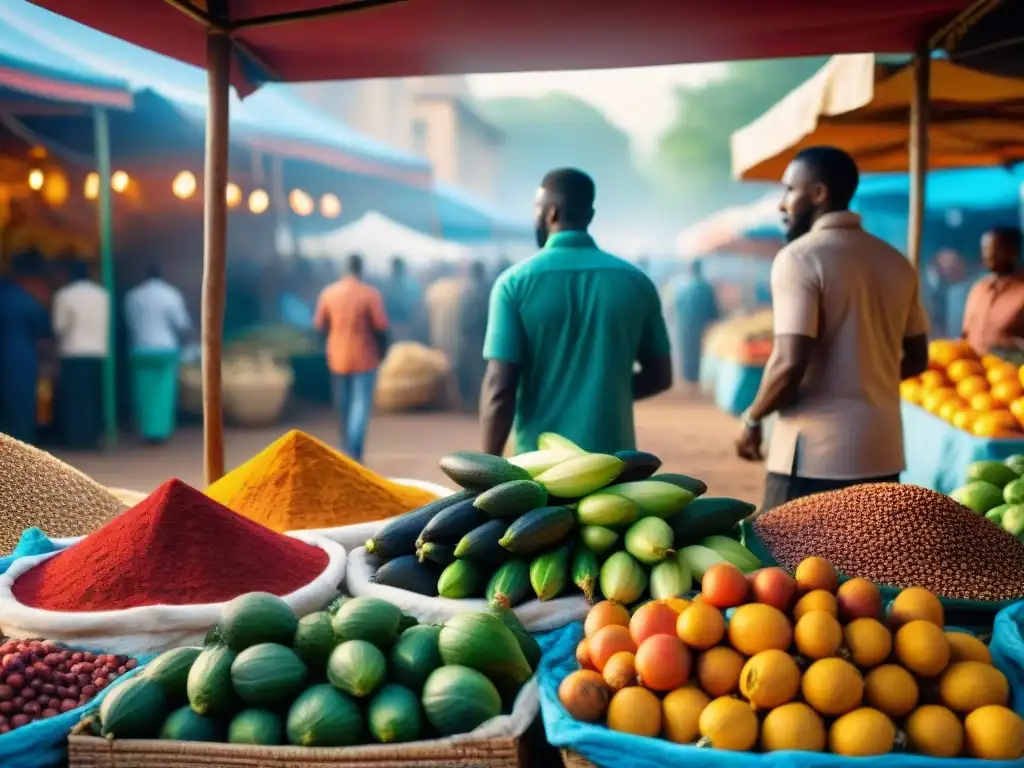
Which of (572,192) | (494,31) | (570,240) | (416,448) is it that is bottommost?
(416,448)

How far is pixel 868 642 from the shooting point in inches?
58.0

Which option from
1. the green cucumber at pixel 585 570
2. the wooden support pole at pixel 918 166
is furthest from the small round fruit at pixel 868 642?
the wooden support pole at pixel 918 166

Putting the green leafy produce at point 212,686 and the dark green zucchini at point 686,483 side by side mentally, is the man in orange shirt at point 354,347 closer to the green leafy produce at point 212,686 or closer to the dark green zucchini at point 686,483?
the dark green zucchini at point 686,483

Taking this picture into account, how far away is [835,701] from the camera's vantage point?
1393 mm

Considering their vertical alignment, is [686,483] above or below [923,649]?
above

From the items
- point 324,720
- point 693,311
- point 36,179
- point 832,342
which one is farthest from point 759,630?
point 693,311

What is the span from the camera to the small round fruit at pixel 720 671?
146cm

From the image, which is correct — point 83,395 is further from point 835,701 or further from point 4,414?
point 835,701

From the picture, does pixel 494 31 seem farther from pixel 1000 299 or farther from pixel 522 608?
pixel 1000 299

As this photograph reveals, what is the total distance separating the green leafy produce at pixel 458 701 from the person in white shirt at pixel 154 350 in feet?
26.5

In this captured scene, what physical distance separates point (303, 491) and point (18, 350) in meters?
6.21

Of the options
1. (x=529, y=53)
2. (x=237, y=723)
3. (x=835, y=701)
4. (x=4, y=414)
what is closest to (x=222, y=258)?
(x=529, y=53)

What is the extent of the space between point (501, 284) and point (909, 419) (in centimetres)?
316

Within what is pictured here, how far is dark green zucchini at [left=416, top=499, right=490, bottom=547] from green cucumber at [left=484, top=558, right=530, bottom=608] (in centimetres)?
11
